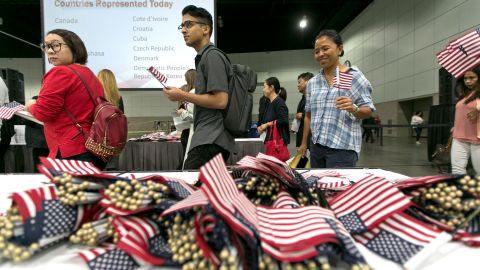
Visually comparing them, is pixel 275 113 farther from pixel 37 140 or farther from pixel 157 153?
pixel 37 140

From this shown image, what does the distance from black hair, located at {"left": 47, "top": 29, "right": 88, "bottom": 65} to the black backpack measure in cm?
64

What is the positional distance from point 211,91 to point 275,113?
1.87 m

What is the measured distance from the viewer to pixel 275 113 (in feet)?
10.3

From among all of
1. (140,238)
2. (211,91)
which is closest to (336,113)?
(211,91)

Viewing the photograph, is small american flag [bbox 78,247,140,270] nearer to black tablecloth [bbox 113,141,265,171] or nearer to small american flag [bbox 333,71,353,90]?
small american flag [bbox 333,71,353,90]

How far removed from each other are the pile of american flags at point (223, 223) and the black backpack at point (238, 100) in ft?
2.97

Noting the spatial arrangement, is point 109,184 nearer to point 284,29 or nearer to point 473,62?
point 473,62

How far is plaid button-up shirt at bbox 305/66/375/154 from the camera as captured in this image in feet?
5.39

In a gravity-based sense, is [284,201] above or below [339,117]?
below

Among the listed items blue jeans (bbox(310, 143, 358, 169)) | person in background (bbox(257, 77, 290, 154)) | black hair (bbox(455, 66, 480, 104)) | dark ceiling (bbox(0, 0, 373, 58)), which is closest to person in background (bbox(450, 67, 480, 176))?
black hair (bbox(455, 66, 480, 104))

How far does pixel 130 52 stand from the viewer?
3477 millimetres

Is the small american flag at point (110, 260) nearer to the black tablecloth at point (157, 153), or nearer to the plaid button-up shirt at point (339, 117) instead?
the plaid button-up shirt at point (339, 117)

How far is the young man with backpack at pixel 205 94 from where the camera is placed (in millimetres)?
1340

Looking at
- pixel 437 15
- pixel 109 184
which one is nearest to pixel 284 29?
pixel 437 15
